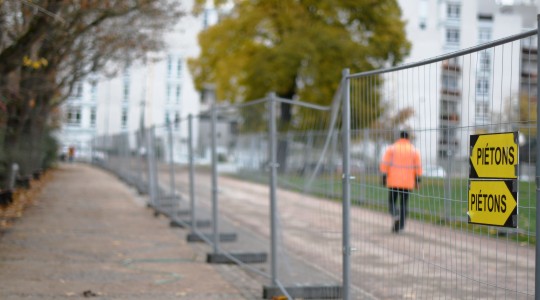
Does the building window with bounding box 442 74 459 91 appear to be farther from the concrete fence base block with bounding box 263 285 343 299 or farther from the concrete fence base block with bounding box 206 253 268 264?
the concrete fence base block with bounding box 206 253 268 264

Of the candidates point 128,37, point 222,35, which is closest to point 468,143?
point 128,37

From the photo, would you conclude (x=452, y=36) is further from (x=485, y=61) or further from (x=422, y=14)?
(x=485, y=61)

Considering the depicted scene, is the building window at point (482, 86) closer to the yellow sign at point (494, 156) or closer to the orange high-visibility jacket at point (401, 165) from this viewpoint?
the yellow sign at point (494, 156)

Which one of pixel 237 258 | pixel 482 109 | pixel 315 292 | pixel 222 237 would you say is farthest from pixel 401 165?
pixel 222 237

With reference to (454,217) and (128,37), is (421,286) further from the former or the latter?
(128,37)

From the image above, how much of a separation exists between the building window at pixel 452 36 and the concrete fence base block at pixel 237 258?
18369mm

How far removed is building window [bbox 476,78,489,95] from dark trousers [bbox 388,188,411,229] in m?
1.07

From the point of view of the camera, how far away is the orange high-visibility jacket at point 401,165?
5699 mm

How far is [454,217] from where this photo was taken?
16.4 feet

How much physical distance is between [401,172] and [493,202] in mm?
1761

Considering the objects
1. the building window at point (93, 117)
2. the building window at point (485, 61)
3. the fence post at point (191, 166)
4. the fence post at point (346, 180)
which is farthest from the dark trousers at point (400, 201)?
the building window at point (93, 117)

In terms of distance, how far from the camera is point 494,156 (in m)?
4.33

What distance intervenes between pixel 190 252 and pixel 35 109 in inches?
554

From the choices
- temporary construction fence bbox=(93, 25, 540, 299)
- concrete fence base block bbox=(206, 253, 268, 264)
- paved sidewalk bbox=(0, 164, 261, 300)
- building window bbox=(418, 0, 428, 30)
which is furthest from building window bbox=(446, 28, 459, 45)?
concrete fence base block bbox=(206, 253, 268, 264)
